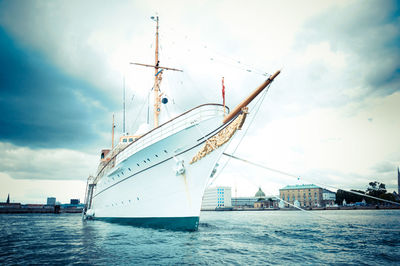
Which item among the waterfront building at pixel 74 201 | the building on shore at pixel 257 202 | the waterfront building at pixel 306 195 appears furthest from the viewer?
the waterfront building at pixel 74 201

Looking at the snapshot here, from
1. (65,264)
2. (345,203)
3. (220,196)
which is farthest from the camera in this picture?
(220,196)

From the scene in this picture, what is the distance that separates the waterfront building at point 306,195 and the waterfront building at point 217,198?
26085 mm

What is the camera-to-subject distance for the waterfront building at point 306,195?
101 m

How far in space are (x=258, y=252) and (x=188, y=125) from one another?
600 centimetres

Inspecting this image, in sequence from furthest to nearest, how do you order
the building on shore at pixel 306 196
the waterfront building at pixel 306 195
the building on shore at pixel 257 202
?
the building on shore at pixel 257 202 → the waterfront building at pixel 306 195 → the building on shore at pixel 306 196

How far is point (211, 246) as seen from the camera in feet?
30.9

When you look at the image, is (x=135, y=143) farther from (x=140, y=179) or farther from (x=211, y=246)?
(x=211, y=246)

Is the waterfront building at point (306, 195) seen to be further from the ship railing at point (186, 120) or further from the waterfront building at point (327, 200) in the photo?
the ship railing at point (186, 120)

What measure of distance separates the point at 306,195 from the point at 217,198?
38856 millimetres

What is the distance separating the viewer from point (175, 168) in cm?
1156

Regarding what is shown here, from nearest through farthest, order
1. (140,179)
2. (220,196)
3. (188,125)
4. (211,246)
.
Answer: (211,246) → (188,125) → (140,179) → (220,196)

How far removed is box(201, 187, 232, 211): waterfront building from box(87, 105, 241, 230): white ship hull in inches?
4060

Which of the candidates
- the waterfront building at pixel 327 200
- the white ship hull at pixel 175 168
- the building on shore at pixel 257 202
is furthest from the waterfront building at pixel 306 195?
the white ship hull at pixel 175 168

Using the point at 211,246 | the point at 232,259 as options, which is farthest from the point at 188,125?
the point at 232,259
